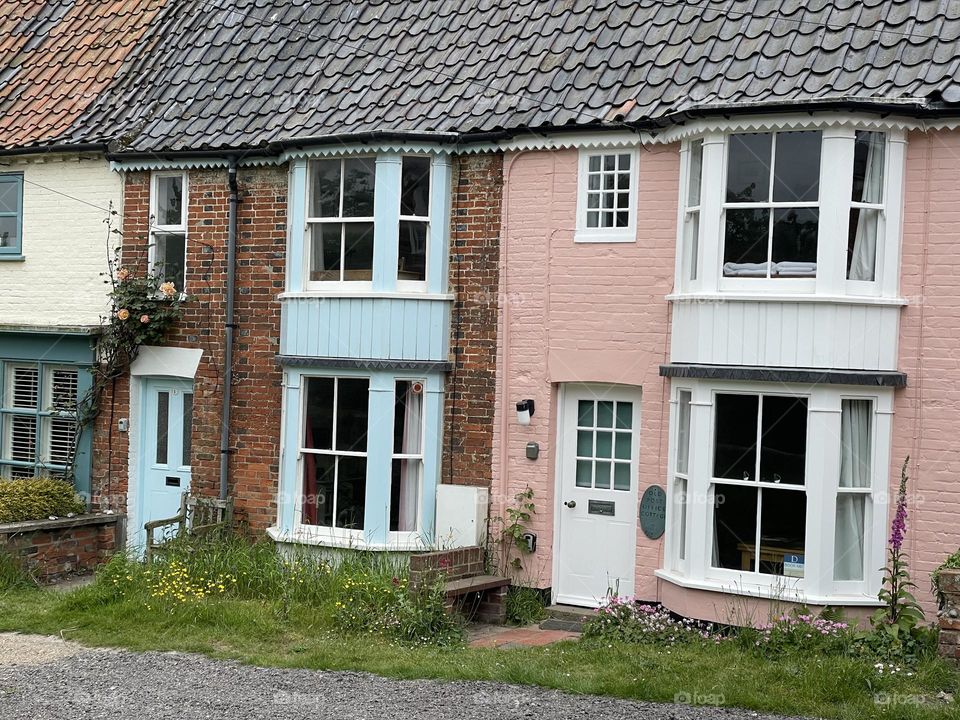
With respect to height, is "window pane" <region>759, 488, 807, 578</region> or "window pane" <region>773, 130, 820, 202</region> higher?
"window pane" <region>773, 130, 820, 202</region>

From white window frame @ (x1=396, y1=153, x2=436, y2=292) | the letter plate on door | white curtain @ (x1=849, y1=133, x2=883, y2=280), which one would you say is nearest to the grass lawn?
the letter plate on door

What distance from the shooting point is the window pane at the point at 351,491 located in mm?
13781

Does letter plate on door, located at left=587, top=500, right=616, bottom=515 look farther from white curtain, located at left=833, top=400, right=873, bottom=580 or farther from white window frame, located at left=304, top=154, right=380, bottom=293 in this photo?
white window frame, located at left=304, top=154, right=380, bottom=293

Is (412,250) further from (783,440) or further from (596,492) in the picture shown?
(783,440)

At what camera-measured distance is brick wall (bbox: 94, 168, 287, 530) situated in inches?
574

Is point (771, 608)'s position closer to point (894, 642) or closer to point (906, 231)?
point (894, 642)

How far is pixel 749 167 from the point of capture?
11.7 meters

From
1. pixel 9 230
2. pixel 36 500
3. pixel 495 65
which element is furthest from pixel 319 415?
pixel 9 230

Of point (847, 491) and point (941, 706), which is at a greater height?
point (847, 491)

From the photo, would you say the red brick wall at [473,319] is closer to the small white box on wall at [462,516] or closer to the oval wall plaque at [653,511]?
the small white box on wall at [462,516]

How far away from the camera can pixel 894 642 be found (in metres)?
10.4

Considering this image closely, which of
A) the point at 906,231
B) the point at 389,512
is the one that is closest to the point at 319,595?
the point at 389,512

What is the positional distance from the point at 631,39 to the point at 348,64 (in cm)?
368

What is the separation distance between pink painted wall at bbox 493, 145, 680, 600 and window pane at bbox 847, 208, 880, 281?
6.02 feet
